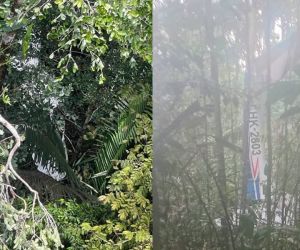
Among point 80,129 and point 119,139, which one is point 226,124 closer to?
point 119,139

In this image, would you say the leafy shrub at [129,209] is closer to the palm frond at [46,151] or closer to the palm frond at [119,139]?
the palm frond at [119,139]

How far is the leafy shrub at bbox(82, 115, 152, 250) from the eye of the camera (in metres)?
3.73

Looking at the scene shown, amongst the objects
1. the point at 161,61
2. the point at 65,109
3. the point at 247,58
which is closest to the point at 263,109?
the point at 247,58

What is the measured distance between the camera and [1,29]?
11.0 ft

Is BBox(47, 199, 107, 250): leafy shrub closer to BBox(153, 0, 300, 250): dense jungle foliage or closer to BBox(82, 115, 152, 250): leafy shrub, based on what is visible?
BBox(82, 115, 152, 250): leafy shrub

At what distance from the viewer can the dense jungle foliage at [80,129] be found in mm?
3535

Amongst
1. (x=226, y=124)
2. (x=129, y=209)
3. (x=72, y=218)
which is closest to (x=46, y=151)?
(x=72, y=218)

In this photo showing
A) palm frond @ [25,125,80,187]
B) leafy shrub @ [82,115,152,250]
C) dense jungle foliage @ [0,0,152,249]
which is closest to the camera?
dense jungle foliage @ [0,0,152,249]

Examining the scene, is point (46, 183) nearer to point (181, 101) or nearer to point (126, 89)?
point (126, 89)

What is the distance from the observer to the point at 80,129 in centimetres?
510

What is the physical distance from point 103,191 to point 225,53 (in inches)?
103

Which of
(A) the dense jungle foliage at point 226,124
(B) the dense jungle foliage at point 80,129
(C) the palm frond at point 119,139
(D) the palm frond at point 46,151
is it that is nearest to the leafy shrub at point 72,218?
(B) the dense jungle foliage at point 80,129

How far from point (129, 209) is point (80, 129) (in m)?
1.53

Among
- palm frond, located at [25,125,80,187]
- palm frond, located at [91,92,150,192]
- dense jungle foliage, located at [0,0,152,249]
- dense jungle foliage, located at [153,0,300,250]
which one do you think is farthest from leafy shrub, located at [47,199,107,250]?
dense jungle foliage, located at [153,0,300,250]
